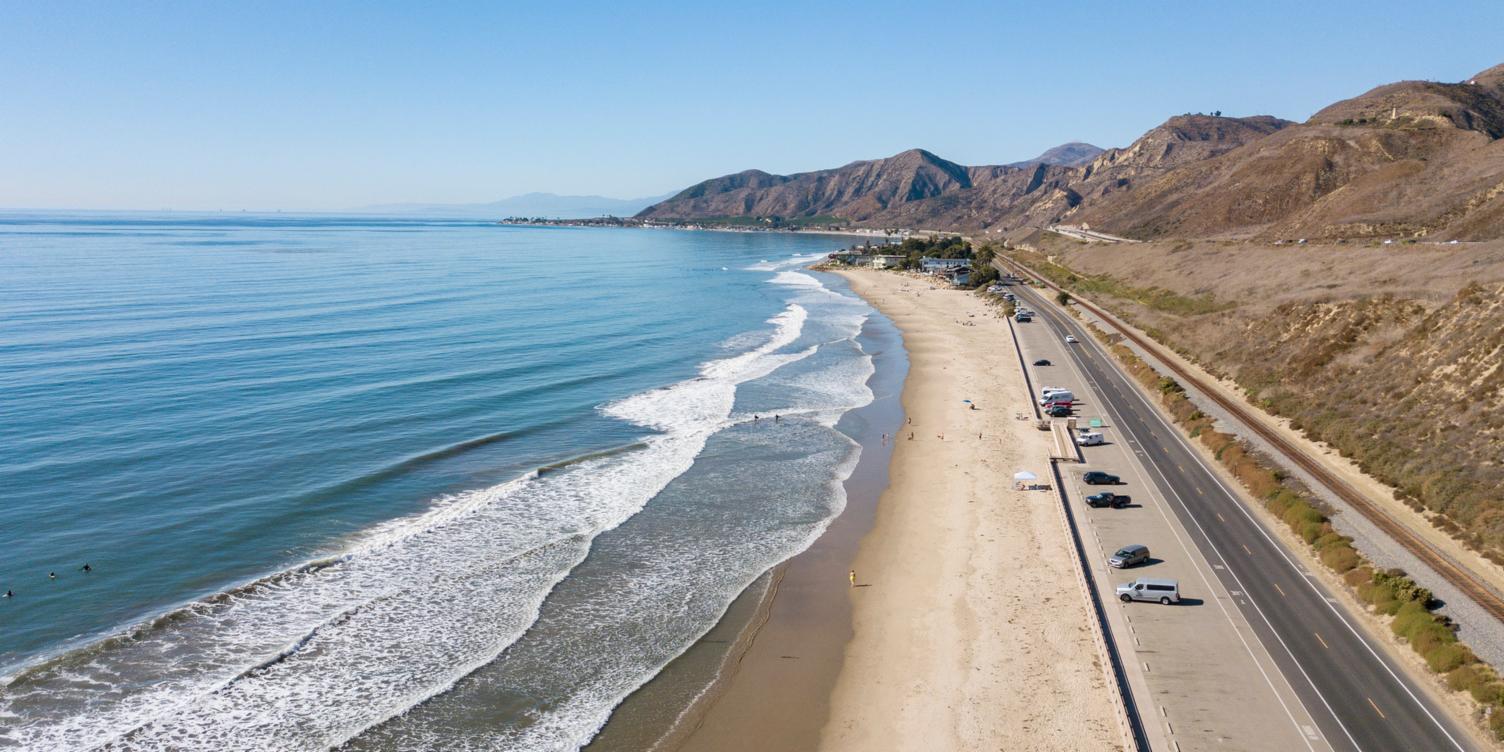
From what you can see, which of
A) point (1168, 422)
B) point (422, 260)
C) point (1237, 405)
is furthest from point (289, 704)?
point (422, 260)

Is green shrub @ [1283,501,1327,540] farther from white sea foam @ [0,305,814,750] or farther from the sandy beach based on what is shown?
white sea foam @ [0,305,814,750]

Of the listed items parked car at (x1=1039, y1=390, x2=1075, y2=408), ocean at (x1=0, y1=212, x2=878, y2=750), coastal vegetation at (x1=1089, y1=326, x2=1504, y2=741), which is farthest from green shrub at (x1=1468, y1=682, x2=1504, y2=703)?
parked car at (x1=1039, y1=390, x2=1075, y2=408)

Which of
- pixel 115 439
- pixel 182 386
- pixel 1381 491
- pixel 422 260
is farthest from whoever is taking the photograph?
pixel 422 260

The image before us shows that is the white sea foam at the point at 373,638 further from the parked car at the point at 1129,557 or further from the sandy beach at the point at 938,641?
the parked car at the point at 1129,557

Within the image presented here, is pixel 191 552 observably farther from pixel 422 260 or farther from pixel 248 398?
pixel 422 260

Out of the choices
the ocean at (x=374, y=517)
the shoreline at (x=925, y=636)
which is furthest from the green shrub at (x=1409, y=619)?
the ocean at (x=374, y=517)

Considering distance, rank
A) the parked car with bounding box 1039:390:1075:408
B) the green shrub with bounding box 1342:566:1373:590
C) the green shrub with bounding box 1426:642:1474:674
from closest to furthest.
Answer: the green shrub with bounding box 1426:642:1474:674
the green shrub with bounding box 1342:566:1373:590
the parked car with bounding box 1039:390:1075:408
